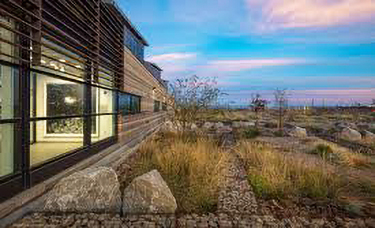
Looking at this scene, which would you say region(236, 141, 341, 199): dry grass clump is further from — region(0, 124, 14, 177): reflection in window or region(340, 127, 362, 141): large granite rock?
region(340, 127, 362, 141): large granite rock

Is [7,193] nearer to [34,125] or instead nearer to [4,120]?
[4,120]

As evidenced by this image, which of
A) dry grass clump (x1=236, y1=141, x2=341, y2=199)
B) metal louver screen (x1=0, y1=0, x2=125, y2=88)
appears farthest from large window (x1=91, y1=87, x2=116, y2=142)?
dry grass clump (x1=236, y1=141, x2=341, y2=199)

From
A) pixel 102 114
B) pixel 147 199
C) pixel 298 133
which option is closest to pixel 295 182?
pixel 147 199

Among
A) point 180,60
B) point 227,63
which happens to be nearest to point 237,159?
point 227,63

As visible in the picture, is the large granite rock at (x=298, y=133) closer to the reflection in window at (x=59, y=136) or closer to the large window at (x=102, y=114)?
the large window at (x=102, y=114)

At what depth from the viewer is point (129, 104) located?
23.6 ft

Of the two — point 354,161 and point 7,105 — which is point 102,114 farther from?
point 354,161

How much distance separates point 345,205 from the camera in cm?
A: 246

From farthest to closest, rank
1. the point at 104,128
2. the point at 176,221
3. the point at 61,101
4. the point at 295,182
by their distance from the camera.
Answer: the point at 104,128
the point at 61,101
the point at 295,182
the point at 176,221

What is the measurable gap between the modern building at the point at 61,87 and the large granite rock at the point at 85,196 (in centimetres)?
58

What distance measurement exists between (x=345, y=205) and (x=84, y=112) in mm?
4920

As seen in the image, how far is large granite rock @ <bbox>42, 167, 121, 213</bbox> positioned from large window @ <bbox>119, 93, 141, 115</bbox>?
4.08 meters

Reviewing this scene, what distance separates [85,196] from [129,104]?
5205mm

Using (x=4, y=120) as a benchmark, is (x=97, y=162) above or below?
below
